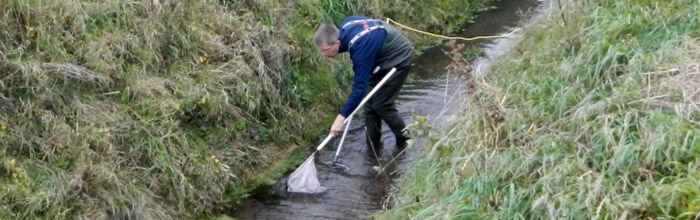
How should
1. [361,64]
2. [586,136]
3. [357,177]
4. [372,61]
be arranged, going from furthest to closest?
[357,177]
[372,61]
[361,64]
[586,136]

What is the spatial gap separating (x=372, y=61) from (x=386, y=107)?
1.84 ft

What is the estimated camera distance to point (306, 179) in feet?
26.8

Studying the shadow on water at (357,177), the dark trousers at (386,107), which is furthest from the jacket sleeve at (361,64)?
the shadow on water at (357,177)

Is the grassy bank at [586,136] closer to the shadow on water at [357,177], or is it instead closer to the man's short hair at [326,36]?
the shadow on water at [357,177]

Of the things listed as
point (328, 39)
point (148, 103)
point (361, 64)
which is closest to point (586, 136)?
point (361, 64)

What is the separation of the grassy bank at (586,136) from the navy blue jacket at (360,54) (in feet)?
3.10

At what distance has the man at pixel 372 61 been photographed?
8094mm

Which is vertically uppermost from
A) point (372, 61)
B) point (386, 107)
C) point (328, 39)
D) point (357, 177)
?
point (328, 39)

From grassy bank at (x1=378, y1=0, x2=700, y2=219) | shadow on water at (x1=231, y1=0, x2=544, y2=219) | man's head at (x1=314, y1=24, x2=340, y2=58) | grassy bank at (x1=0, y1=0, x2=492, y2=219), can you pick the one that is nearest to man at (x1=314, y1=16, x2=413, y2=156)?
man's head at (x1=314, y1=24, x2=340, y2=58)

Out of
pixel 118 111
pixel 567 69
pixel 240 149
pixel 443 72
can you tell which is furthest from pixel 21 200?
pixel 443 72

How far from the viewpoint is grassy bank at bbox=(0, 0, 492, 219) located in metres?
7.08

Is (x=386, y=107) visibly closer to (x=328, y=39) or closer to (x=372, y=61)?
(x=372, y=61)

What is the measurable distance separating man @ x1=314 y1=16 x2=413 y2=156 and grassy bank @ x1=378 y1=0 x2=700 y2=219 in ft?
3.53

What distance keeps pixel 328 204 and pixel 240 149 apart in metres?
1.06
